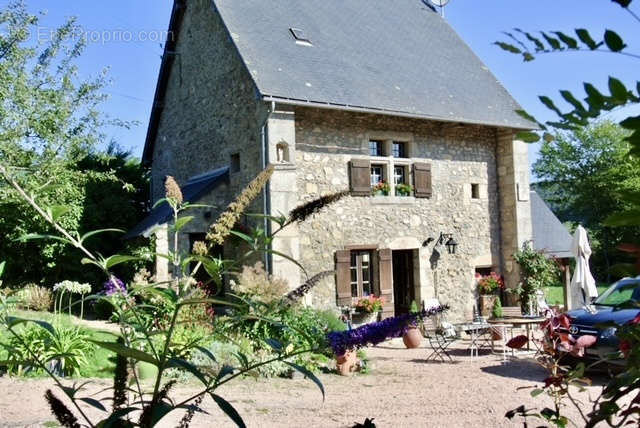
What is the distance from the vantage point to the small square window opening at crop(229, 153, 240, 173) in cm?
1193

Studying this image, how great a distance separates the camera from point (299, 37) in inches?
492

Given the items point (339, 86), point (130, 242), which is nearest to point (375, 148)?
point (339, 86)

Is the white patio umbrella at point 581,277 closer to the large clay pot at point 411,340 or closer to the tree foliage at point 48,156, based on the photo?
the large clay pot at point 411,340

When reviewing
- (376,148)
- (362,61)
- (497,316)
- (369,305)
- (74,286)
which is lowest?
(497,316)

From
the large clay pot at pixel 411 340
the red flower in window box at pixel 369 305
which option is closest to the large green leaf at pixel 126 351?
the large clay pot at pixel 411 340

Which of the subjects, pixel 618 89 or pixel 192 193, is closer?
pixel 618 89

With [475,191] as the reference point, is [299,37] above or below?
above

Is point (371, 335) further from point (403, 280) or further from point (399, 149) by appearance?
point (403, 280)

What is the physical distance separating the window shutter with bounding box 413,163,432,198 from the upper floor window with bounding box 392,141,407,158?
377 millimetres

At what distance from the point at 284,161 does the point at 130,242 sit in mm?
4302

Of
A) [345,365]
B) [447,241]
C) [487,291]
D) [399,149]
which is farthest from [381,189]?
[345,365]

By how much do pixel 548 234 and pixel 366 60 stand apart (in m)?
7.07

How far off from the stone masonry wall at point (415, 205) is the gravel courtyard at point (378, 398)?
3182 mm

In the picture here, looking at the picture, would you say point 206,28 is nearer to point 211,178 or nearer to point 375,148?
point 211,178
